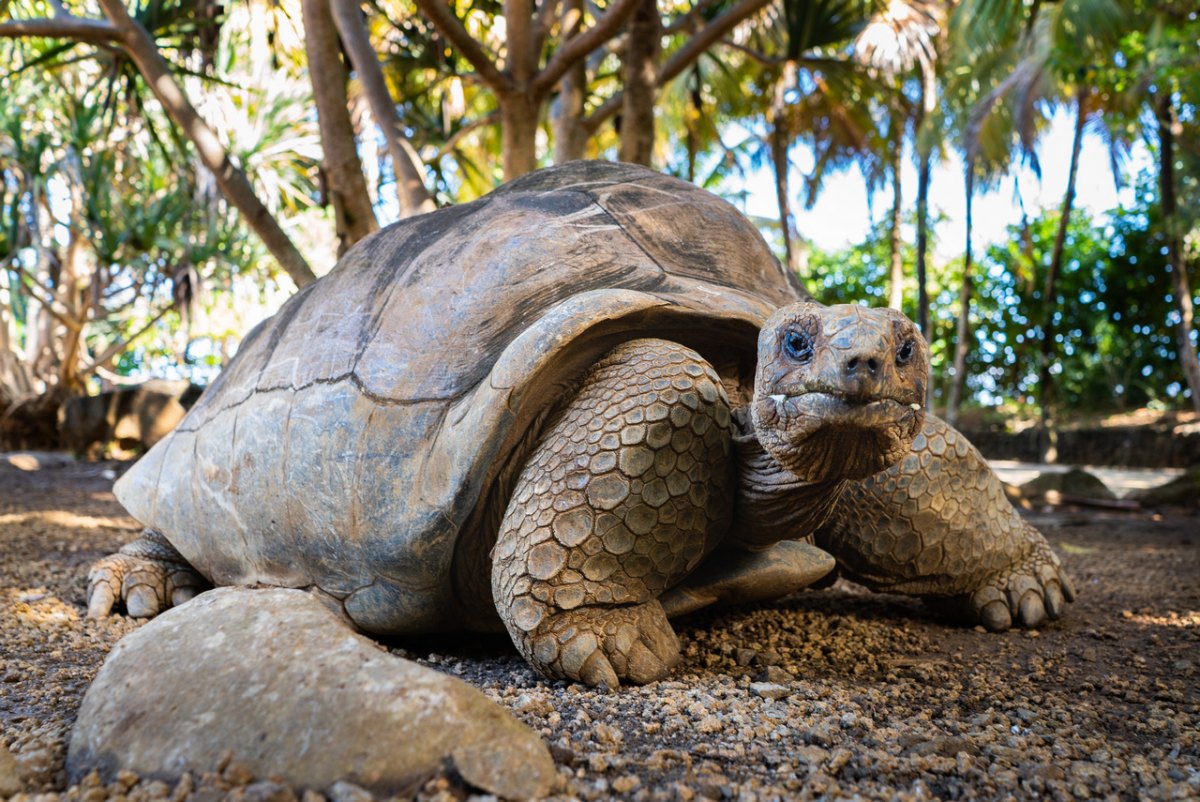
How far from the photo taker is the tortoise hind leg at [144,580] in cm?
289

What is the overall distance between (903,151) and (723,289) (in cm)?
1513

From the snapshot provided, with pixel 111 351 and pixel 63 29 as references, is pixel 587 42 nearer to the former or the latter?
pixel 63 29

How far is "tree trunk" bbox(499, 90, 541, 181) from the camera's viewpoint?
4.82 meters

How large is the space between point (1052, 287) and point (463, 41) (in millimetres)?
Answer: 10925

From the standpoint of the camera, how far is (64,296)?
413 inches

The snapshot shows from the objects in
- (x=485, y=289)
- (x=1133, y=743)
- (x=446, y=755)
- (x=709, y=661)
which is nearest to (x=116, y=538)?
(x=485, y=289)

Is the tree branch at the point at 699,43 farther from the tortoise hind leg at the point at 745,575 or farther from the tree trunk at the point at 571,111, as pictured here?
the tortoise hind leg at the point at 745,575

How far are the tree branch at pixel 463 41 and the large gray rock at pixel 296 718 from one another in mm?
3244

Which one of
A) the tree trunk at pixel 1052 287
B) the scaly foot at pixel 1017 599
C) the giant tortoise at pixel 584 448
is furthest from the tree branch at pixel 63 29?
the tree trunk at pixel 1052 287

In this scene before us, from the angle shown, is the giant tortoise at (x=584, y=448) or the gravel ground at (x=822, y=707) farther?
the giant tortoise at (x=584, y=448)

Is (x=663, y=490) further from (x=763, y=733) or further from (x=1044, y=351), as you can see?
(x=1044, y=351)

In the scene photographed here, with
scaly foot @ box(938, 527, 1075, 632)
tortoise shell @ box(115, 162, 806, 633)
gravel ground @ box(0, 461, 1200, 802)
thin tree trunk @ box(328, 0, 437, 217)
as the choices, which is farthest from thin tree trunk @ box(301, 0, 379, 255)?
scaly foot @ box(938, 527, 1075, 632)

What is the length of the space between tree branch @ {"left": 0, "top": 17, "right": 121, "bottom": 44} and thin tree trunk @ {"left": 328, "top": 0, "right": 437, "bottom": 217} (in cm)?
115

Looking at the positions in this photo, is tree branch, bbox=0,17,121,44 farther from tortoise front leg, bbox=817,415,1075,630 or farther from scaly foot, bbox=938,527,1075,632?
scaly foot, bbox=938,527,1075,632
